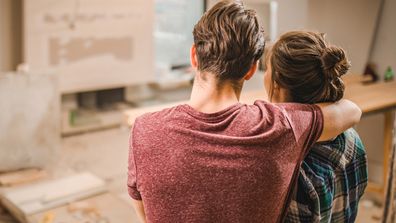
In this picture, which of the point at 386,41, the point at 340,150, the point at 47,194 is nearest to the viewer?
the point at 340,150

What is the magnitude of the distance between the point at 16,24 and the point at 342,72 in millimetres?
3708

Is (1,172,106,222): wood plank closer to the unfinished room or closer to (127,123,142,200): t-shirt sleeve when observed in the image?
the unfinished room

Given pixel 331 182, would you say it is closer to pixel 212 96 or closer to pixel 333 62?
pixel 333 62

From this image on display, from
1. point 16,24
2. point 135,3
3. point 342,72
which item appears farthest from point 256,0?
point 342,72

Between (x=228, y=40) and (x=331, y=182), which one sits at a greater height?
(x=228, y=40)

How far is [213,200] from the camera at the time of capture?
104 centimetres

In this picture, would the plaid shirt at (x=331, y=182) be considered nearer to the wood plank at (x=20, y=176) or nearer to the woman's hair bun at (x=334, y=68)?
the woman's hair bun at (x=334, y=68)

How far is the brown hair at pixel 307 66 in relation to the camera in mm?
1212

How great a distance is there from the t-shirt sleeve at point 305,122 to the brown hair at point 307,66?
0.09 metres

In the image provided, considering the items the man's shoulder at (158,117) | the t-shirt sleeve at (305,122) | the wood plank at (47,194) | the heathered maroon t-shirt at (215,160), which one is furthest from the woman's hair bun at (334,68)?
the wood plank at (47,194)

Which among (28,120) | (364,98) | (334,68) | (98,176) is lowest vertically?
(98,176)

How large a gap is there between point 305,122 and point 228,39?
10.7 inches

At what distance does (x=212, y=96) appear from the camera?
106 centimetres

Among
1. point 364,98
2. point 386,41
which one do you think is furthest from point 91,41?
point 364,98
